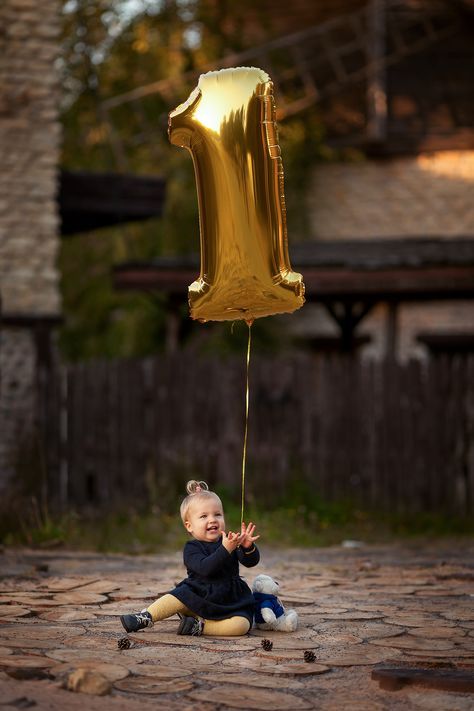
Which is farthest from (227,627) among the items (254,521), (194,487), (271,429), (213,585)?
(271,429)

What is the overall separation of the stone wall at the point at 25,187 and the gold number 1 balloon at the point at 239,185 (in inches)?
281

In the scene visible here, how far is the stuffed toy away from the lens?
581 cm

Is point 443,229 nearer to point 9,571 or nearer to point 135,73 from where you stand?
point 135,73

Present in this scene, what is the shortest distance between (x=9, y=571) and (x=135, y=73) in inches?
622

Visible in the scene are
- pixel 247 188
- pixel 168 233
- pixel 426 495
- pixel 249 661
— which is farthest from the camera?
pixel 168 233

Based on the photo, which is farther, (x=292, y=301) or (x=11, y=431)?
(x=11, y=431)

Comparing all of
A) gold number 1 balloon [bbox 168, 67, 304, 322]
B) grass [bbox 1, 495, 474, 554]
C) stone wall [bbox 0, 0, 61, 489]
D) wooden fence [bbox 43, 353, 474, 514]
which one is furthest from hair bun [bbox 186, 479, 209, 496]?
stone wall [bbox 0, 0, 61, 489]

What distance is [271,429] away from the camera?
12414mm

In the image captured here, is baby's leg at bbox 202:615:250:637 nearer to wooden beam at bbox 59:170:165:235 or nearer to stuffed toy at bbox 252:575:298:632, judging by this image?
stuffed toy at bbox 252:575:298:632

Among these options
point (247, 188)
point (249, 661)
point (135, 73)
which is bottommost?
point (249, 661)

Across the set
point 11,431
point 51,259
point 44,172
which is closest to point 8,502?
point 11,431

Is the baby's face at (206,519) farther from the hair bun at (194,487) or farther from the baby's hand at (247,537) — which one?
the baby's hand at (247,537)

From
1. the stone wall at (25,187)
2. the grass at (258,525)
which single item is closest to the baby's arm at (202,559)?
the grass at (258,525)

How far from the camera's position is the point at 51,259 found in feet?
42.7
